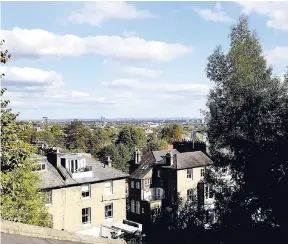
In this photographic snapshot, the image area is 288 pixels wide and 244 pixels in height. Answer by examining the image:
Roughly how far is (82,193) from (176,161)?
13760 mm

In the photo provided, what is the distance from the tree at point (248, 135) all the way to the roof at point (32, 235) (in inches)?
607

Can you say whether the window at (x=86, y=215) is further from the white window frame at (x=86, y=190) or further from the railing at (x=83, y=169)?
the railing at (x=83, y=169)

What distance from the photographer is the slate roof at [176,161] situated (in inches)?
1714

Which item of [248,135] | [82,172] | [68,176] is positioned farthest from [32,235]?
[82,172]

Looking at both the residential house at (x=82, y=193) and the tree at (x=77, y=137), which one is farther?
the tree at (x=77, y=137)

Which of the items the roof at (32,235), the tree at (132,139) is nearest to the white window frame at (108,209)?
the roof at (32,235)

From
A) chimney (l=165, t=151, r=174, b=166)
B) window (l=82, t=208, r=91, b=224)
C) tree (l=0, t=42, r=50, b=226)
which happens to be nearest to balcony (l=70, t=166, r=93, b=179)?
window (l=82, t=208, r=91, b=224)

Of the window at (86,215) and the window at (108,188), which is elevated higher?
the window at (108,188)

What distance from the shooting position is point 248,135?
21141mm

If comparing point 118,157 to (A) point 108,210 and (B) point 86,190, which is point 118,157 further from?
(B) point 86,190

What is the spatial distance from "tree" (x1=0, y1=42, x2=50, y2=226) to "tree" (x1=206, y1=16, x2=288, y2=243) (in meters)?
11.5

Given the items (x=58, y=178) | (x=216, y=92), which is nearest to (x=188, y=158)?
(x=58, y=178)

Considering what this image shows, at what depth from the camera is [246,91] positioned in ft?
72.4

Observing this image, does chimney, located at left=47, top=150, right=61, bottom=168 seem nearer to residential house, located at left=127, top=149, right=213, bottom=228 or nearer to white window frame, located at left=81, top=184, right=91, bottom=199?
white window frame, located at left=81, top=184, right=91, bottom=199
